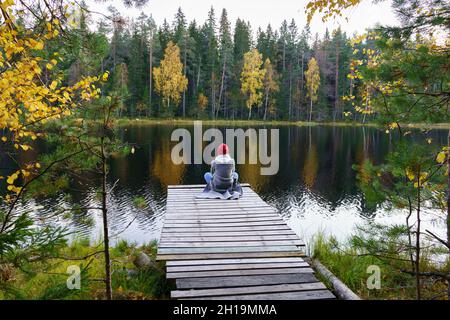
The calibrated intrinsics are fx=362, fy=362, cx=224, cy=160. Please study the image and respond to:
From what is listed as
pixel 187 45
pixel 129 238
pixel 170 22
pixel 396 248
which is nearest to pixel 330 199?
pixel 129 238

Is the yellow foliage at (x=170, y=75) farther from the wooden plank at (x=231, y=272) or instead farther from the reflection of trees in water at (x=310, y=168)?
the wooden plank at (x=231, y=272)

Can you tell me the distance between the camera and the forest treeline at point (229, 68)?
137 feet

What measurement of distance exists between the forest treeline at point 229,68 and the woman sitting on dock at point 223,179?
32.7 meters

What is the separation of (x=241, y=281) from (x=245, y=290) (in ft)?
0.70

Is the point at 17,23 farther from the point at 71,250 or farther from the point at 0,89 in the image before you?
the point at 71,250

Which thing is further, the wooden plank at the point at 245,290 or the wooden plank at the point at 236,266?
the wooden plank at the point at 236,266

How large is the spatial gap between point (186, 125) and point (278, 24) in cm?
2111

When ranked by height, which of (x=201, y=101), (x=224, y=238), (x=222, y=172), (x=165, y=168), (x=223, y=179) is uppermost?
(x=201, y=101)

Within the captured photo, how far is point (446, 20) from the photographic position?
10.3ft

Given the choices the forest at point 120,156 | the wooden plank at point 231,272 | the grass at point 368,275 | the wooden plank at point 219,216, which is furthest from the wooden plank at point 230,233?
the wooden plank at point 231,272

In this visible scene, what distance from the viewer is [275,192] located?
1302cm

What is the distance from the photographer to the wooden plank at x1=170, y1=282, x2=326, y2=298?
3.94 m

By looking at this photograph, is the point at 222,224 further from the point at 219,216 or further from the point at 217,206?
the point at 217,206

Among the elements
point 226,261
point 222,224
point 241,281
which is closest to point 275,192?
point 222,224
